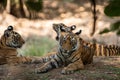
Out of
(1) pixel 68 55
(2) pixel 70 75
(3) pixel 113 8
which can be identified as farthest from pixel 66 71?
(3) pixel 113 8

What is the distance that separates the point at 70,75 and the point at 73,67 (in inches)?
8.4

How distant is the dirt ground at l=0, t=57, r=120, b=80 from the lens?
5578 millimetres

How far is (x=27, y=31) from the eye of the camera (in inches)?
546

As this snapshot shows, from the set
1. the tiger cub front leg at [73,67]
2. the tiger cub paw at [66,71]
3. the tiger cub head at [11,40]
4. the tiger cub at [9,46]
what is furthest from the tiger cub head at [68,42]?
the tiger cub head at [11,40]

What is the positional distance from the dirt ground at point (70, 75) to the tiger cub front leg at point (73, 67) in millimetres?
56

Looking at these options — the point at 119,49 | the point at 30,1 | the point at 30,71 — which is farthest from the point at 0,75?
the point at 30,1

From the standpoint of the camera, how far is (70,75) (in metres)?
5.64

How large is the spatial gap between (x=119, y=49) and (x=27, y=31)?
640cm

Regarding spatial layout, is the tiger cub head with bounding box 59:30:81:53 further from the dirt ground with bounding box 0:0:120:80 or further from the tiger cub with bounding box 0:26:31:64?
the tiger cub with bounding box 0:26:31:64

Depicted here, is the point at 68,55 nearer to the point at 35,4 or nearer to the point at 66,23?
the point at 66,23

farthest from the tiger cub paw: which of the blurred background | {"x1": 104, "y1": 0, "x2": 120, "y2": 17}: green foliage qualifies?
the blurred background

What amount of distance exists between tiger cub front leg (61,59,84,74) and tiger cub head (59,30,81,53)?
165 mm

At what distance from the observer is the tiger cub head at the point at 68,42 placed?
233 inches

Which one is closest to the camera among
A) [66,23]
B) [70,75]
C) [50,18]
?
[70,75]
